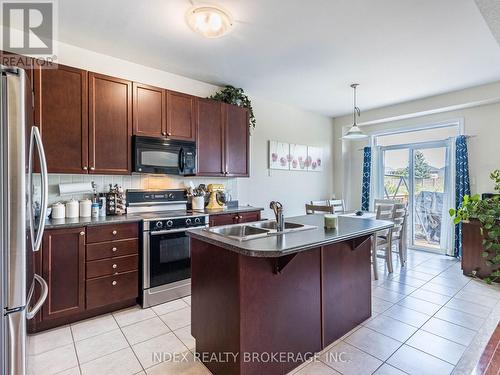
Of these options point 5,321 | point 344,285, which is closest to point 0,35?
→ point 5,321

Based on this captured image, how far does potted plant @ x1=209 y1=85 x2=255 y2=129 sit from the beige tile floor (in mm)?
2683

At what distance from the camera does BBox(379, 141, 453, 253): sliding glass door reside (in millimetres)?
4664

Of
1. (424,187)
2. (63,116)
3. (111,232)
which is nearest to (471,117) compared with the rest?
(424,187)

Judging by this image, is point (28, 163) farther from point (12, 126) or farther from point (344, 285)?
point (344, 285)

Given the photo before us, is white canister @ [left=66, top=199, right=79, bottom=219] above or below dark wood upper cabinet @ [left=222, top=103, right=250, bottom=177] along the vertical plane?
below

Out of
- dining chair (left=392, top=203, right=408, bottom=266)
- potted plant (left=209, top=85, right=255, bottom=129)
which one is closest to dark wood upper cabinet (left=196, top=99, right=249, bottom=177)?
potted plant (left=209, top=85, right=255, bottom=129)

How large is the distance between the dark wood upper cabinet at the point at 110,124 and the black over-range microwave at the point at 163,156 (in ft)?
0.34

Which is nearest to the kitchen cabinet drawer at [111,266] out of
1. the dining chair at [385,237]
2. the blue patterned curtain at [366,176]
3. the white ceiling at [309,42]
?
the white ceiling at [309,42]

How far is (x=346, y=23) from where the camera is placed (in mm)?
2406

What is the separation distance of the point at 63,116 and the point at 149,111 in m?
0.83

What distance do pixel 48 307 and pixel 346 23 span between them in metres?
3.55

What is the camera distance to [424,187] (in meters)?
4.96

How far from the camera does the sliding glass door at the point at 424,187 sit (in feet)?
15.3

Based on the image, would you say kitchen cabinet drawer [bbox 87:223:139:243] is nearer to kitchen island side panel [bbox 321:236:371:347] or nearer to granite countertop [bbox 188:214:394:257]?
granite countertop [bbox 188:214:394:257]
